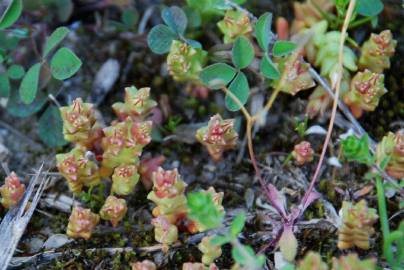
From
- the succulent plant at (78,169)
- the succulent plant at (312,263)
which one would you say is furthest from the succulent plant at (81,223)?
the succulent plant at (312,263)


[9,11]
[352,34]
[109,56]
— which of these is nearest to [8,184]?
[9,11]

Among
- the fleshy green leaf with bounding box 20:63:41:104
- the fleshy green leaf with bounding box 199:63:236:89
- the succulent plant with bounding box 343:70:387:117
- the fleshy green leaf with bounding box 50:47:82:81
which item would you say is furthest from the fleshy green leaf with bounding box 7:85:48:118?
the succulent plant with bounding box 343:70:387:117

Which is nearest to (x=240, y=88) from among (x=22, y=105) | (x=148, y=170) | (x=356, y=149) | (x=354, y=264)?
(x=148, y=170)

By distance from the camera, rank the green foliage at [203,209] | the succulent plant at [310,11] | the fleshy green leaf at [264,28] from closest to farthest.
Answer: the green foliage at [203,209] < the fleshy green leaf at [264,28] < the succulent plant at [310,11]

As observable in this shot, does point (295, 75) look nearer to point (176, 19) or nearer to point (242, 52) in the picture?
point (242, 52)

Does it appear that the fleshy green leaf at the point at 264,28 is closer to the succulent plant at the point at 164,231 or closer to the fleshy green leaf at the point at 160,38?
the fleshy green leaf at the point at 160,38

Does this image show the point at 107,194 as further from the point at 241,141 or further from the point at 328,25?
the point at 328,25
